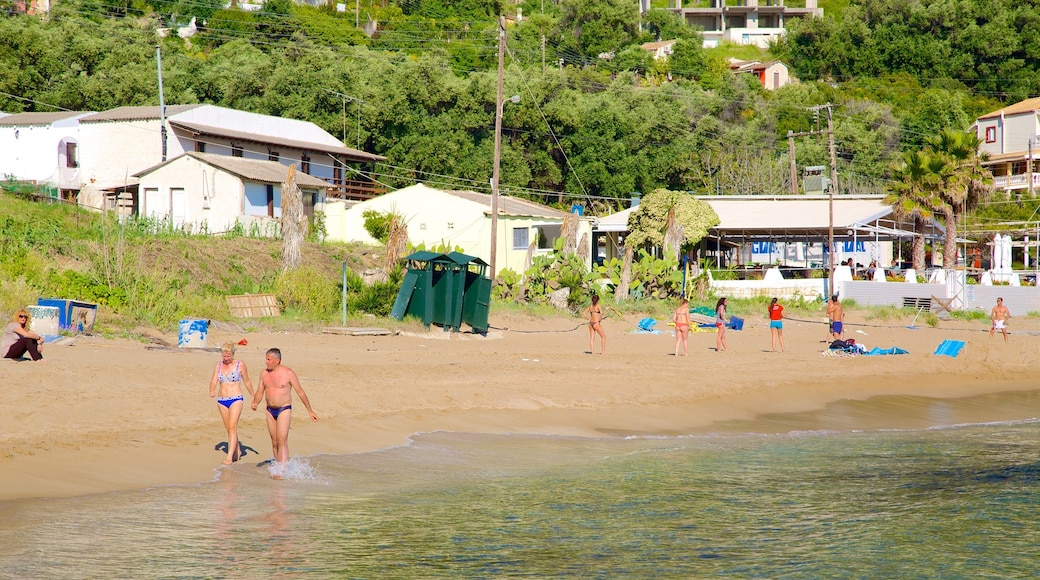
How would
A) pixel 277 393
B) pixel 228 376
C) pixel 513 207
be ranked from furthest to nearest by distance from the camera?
pixel 513 207, pixel 228 376, pixel 277 393

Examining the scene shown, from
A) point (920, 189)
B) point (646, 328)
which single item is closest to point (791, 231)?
point (920, 189)

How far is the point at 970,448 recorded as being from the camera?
54.8ft

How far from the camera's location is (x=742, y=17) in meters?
117

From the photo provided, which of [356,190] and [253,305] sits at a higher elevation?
[356,190]

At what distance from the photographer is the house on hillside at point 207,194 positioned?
3847 centimetres

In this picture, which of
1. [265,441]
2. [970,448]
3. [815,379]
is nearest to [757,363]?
[815,379]

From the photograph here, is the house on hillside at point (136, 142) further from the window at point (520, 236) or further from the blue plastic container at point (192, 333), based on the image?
the blue plastic container at point (192, 333)

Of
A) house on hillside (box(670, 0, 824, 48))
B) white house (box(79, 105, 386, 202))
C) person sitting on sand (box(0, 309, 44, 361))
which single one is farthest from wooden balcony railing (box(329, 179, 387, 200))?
house on hillside (box(670, 0, 824, 48))

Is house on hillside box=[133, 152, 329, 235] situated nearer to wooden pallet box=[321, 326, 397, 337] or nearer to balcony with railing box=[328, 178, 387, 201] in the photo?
balcony with railing box=[328, 178, 387, 201]

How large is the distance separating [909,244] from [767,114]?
2449 centimetres

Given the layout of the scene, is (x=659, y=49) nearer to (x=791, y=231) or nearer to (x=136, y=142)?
(x=791, y=231)

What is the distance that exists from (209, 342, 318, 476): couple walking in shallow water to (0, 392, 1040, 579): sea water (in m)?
0.54

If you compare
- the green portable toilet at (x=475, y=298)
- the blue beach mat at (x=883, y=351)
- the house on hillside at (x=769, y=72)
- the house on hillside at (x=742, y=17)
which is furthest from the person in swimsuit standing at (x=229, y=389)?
the house on hillside at (x=742, y=17)

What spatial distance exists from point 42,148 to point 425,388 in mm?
36380
